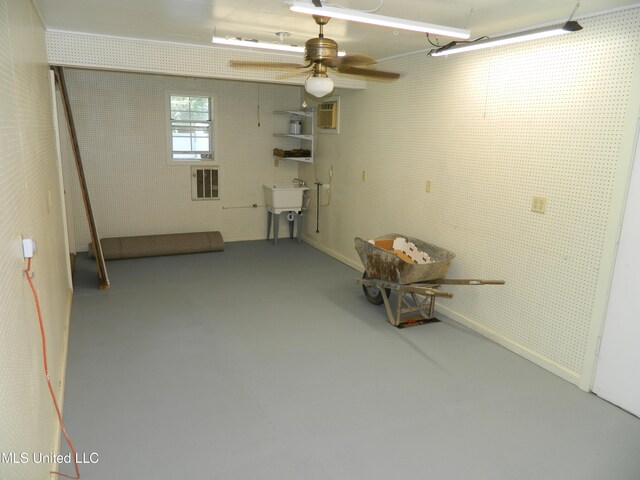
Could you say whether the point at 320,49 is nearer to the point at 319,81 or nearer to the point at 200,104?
the point at 319,81

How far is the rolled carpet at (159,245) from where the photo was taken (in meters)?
6.23

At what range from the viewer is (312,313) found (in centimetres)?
456

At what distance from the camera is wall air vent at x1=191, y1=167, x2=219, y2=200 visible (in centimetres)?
701

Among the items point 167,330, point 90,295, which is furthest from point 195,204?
point 167,330

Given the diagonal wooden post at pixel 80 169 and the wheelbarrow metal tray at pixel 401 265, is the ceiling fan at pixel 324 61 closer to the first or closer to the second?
the wheelbarrow metal tray at pixel 401 265

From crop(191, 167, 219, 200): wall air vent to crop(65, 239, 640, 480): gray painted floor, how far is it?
2.62 metres

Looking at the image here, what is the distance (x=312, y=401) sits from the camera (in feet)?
10.0

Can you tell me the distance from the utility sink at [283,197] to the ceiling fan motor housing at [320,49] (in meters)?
4.21

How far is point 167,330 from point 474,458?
107 inches

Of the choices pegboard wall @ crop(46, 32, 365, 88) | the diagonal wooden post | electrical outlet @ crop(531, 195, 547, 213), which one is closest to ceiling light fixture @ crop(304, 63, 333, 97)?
electrical outlet @ crop(531, 195, 547, 213)

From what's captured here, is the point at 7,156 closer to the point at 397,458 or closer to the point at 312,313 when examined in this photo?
the point at 397,458

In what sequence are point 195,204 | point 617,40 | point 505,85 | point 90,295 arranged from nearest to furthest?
point 617,40 → point 505,85 → point 90,295 → point 195,204

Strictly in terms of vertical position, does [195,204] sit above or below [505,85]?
below

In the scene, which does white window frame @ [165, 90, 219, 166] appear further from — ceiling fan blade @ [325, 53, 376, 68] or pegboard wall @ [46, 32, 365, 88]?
ceiling fan blade @ [325, 53, 376, 68]
